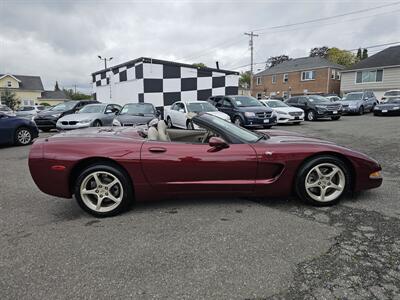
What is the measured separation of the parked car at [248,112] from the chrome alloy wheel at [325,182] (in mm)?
7214

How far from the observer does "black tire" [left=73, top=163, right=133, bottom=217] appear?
117 inches

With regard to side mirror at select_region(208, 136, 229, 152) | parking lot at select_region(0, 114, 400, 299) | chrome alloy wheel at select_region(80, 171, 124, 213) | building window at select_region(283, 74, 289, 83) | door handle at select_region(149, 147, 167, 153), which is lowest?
parking lot at select_region(0, 114, 400, 299)

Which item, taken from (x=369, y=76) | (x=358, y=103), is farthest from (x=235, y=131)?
(x=369, y=76)

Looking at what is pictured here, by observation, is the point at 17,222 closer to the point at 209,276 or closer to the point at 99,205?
the point at 99,205

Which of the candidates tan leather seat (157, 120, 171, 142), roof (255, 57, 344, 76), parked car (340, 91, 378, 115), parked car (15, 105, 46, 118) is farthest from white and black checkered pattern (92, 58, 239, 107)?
roof (255, 57, 344, 76)

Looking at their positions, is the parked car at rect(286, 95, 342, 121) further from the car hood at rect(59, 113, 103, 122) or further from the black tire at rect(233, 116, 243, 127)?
the car hood at rect(59, 113, 103, 122)

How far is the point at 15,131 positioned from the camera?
311 inches

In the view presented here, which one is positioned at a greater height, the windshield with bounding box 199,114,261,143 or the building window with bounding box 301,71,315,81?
the building window with bounding box 301,71,315,81

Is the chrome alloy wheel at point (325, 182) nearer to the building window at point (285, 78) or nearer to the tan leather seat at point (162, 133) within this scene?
the tan leather seat at point (162, 133)

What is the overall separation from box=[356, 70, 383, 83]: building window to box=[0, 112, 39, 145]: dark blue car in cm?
2836

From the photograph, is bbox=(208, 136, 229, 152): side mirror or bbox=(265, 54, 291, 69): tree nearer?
bbox=(208, 136, 229, 152): side mirror

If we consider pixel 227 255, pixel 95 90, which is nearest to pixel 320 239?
pixel 227 255

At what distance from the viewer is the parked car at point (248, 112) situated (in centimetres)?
1033

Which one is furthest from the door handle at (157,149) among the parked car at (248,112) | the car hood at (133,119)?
the parked car at (248,112)
